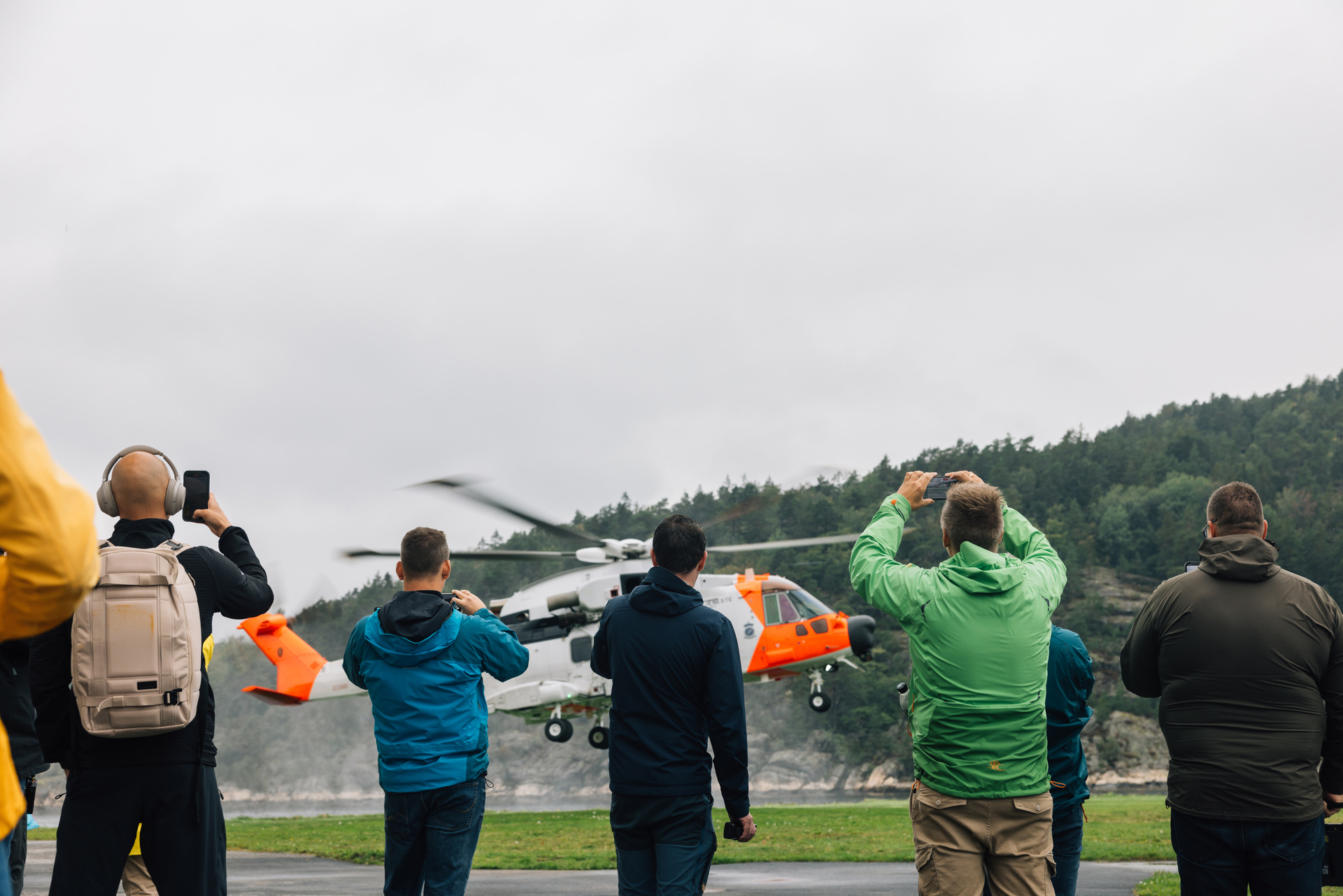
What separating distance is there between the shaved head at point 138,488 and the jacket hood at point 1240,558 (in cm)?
383

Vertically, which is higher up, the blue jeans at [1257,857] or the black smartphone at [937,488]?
the black smartphone at [937,488]

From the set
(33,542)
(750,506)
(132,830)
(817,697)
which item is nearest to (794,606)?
(817,697)

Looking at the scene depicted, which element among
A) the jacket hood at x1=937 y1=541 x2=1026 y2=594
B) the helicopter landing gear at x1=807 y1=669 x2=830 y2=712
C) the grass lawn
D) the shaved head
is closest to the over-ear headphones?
the shaved head

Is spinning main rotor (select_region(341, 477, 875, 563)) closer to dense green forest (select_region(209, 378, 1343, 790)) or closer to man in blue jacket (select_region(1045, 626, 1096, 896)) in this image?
man in blue jacket (select_region(1045, 626, 1096, 896))

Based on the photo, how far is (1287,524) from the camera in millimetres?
77938

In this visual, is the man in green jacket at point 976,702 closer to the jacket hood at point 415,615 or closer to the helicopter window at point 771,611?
the jacket hood at point 415,615

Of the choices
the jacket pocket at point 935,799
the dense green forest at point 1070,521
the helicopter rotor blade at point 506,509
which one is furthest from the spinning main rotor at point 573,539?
the dense green forest at point 1070,521

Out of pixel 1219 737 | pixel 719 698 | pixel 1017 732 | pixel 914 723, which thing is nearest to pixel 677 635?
pixel 719 698

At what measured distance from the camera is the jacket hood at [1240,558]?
3.92m

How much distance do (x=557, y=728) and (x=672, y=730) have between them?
57.8 feet

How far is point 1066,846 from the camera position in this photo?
4.92 metres

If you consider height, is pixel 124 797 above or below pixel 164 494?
below

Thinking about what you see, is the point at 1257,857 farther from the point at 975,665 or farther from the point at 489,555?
the point at 489,555

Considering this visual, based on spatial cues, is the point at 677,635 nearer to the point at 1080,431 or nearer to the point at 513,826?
the point at 513,826
